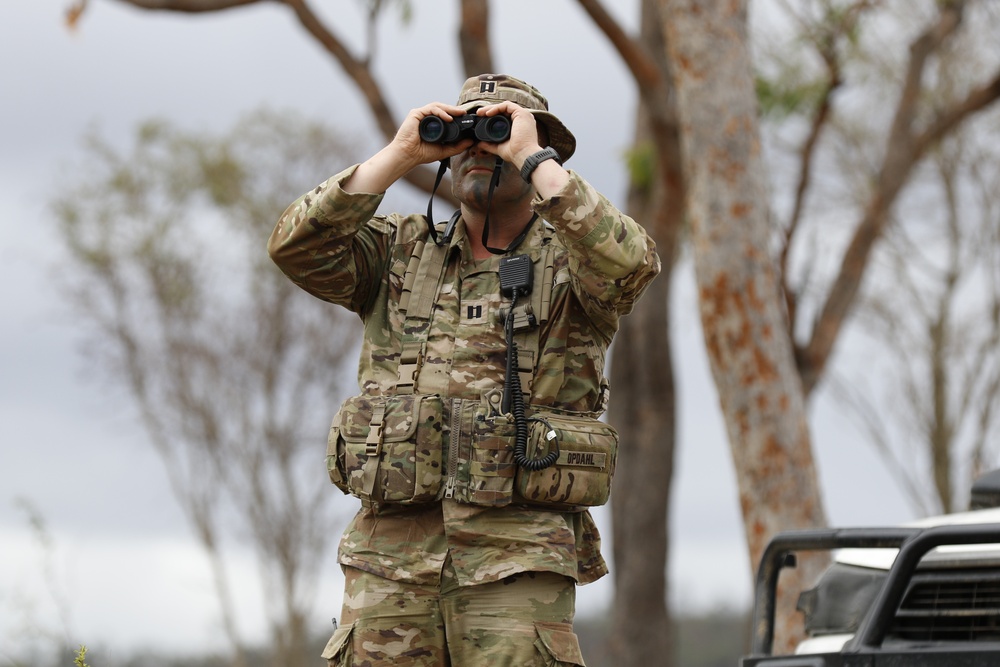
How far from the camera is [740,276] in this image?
918 centimetres

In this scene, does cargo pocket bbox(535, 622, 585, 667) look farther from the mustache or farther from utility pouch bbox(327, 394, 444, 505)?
the mustache

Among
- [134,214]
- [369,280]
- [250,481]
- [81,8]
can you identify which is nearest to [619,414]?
[81,8]

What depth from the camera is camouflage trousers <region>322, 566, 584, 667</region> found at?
3580mm

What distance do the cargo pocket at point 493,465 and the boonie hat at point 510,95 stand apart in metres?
0.88

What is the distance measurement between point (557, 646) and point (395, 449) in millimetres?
630

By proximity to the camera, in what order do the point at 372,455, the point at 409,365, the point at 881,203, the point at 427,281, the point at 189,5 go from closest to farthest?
the point at 372,455, the point at 409,365, the point at 427,281, the point at 189,5, the point at 881,203

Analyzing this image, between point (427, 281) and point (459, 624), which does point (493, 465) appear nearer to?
point (459, 624)

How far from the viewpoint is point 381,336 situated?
3932 millimetres

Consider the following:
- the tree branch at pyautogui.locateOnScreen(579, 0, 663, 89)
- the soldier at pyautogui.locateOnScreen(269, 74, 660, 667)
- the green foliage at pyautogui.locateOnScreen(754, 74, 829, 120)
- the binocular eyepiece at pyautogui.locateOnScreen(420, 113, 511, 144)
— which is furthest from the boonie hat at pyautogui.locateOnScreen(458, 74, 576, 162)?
the green foliage at pyautogui.locateOnScreen(754, 74, 829, 120)

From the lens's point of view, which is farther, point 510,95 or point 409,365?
point 510,95

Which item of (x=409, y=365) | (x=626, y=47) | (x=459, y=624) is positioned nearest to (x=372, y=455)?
(x=409, y=365)

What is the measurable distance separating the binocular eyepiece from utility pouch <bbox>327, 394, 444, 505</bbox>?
0.66 meters

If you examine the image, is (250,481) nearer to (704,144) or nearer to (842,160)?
(842,160)

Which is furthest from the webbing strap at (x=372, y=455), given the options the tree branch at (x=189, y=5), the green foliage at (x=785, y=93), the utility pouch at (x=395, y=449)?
the green foliage at (x=785, y=93)
